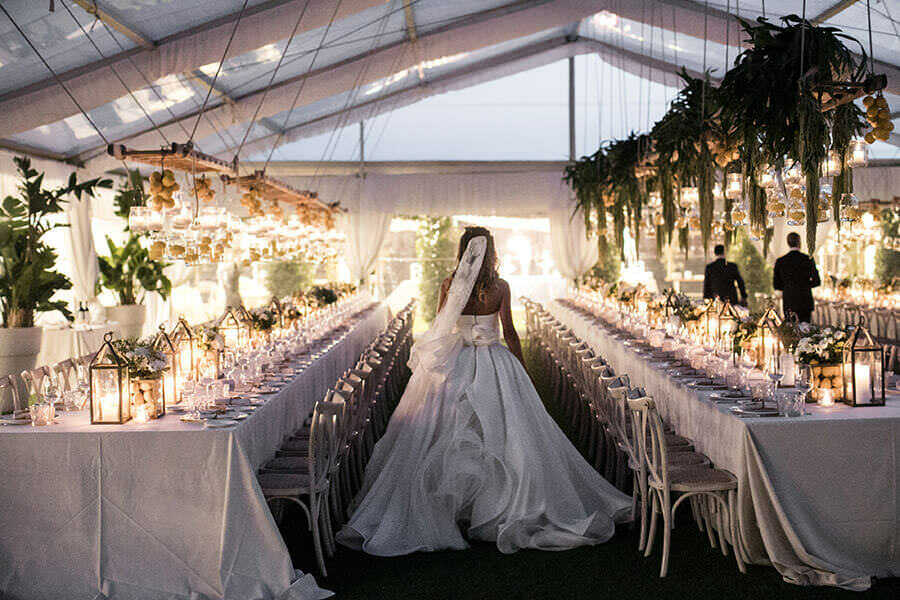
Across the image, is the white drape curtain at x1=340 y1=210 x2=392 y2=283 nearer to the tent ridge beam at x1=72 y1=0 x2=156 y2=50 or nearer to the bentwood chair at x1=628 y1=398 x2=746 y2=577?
the tent ridge beam at x1=72 y1=0 x2=156 y2=50

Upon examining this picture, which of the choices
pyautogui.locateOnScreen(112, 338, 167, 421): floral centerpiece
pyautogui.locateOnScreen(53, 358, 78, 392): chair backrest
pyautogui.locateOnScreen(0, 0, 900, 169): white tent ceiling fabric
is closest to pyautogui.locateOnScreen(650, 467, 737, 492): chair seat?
pyautogui.locateOnScreen(112, 338, 167, 421): floral centerpiece

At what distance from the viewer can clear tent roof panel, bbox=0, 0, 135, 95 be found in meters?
6.72

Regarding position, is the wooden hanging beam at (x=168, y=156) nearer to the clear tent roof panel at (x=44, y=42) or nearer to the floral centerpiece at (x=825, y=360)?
the clear tent roof panel at (x=44, y=42)

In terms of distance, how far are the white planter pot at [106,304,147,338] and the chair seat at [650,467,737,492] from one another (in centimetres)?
938

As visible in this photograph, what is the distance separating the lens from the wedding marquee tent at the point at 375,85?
7.86 metres

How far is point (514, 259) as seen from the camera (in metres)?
17.0

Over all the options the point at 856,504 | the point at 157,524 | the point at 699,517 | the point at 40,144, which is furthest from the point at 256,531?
the point at 40,144

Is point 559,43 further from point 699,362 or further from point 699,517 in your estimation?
point 699,517

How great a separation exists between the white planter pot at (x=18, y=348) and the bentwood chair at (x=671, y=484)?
270 inches

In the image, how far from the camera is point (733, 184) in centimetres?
632

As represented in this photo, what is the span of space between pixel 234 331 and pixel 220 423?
121 inches

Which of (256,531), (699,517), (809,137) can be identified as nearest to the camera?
(256,531)

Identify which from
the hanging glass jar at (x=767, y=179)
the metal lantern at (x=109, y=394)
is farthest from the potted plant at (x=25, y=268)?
the hanging glass jar at (x=767, y=179)

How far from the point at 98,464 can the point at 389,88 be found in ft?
32.5
